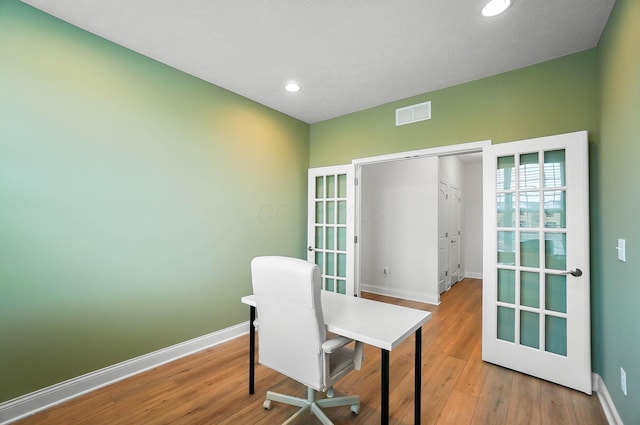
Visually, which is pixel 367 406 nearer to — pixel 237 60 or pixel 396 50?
pixel 396 50

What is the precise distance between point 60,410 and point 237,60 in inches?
117

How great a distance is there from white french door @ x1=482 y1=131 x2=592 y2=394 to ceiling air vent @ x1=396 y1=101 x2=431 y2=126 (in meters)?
0.79

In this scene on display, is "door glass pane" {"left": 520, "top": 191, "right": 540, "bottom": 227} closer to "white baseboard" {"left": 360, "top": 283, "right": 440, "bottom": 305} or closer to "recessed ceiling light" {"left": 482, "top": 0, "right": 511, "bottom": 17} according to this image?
"recessed ceiling light" {"left": 482, "top": 0, "right": 511, "bottom": 17}

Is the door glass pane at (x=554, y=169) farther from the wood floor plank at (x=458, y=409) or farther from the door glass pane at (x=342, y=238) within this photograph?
the door glass pane at (x=342, y=238)

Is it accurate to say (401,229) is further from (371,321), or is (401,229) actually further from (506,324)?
(371,321)

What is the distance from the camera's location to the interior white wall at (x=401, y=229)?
4383mm

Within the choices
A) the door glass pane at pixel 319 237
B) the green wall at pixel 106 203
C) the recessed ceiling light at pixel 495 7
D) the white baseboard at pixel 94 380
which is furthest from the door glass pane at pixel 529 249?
the white baseboard at pixel 94 380

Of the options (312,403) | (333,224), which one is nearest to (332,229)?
(333,224)

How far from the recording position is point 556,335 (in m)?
2.22

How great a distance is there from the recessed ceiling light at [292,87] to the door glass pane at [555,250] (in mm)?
2703

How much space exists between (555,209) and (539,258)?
42cm

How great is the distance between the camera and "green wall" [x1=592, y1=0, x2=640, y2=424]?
4.73ft

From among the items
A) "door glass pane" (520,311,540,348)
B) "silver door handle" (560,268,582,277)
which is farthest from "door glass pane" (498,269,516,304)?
"silver door handle" (560,268,582,277)

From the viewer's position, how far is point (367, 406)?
1911 mm
